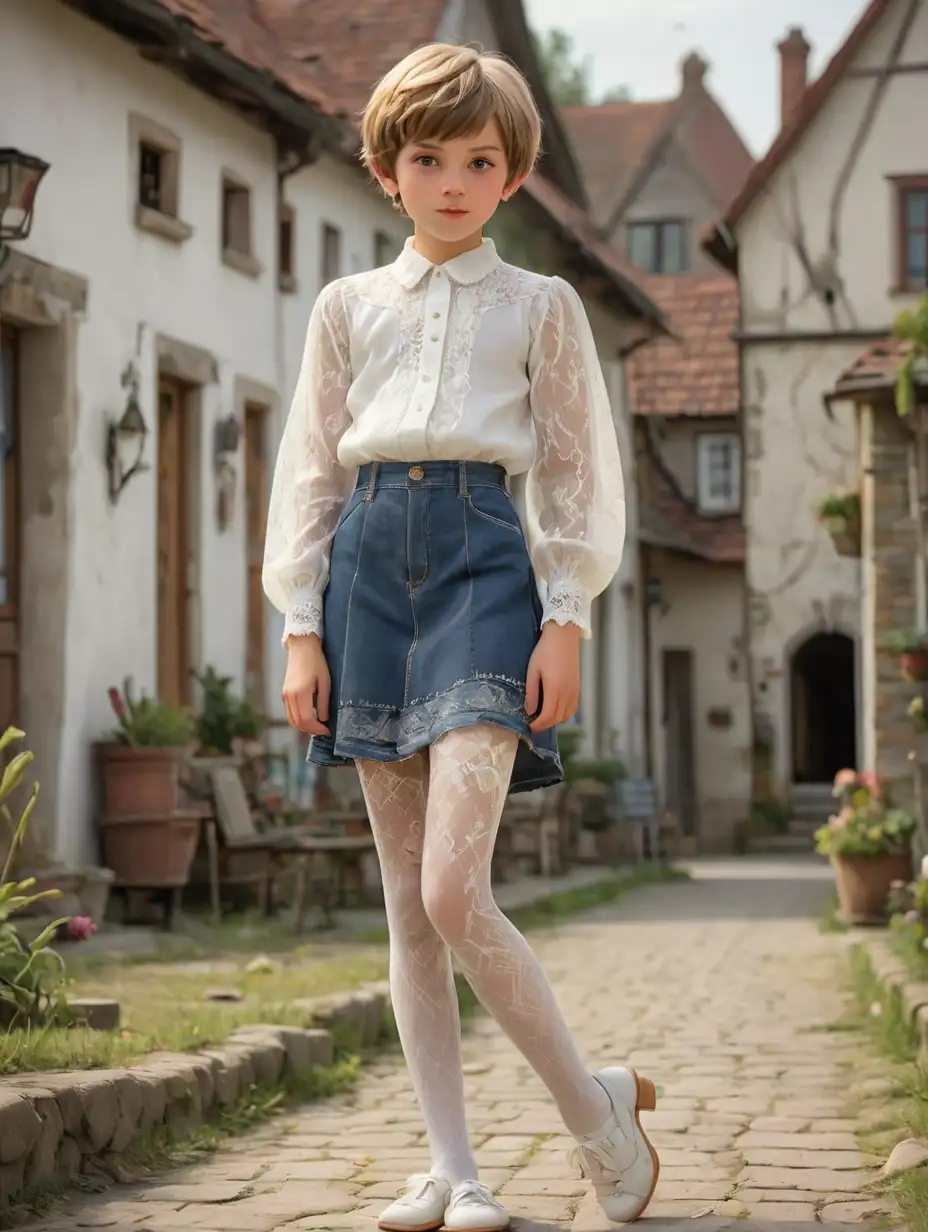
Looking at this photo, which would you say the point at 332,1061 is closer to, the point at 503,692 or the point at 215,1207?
the point at 215,1207

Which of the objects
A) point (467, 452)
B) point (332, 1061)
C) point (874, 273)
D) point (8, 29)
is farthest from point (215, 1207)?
point (874, 273)

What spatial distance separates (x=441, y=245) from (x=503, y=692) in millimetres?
859

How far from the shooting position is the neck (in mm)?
4184

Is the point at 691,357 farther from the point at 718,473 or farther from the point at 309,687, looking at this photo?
the point at 309,687

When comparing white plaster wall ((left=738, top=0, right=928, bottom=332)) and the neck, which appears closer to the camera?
the neck

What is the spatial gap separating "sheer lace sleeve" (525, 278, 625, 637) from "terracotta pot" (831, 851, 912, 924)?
28.6ft

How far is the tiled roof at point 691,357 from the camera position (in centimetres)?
A: 2948

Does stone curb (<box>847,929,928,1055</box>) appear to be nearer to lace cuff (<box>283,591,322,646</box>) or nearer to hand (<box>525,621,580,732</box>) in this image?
hand (<box>525,621,580,732</box>)

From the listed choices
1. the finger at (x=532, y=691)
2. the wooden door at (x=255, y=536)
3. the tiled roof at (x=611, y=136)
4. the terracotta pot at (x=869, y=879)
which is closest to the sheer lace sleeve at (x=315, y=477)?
the finger at (x=532, y=691)

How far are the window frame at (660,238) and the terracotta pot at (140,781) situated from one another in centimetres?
2231

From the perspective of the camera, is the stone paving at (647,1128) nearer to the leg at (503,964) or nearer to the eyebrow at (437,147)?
the leg at (503,964)

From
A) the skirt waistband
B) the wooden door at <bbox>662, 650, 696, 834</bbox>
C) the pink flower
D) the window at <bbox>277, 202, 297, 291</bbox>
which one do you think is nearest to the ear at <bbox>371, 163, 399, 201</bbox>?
the skirt waistband

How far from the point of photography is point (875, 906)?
1269 cm

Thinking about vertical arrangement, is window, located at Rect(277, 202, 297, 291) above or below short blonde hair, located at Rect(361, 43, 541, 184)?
above
